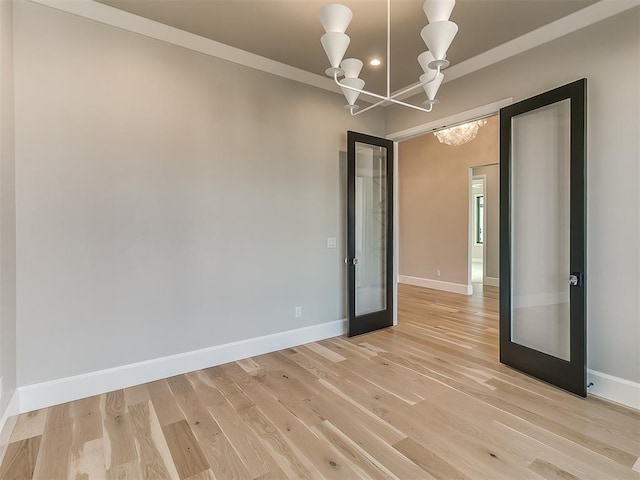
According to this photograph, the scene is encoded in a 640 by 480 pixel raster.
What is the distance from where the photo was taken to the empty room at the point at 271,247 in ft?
6.50

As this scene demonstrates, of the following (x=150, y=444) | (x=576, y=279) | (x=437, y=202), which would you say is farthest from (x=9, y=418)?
(x=437, y=202)

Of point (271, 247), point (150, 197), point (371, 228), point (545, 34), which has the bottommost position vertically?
point (271, 247)

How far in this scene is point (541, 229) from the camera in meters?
2.87

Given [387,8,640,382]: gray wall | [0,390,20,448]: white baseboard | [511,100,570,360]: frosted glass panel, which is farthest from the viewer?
[511,100,570,360]: frosted glass panel

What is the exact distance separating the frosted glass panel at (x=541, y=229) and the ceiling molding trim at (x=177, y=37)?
220 cm

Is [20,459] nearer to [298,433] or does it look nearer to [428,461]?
[298,433]

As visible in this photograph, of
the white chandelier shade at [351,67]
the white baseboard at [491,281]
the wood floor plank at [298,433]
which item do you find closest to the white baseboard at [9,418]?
the wood floor plank at [298,433]

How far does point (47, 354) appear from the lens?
2.39 metres

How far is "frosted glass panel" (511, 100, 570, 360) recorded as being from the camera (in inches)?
106

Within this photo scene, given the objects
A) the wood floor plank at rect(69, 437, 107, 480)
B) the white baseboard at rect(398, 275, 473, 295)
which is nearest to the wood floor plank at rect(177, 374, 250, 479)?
the wood floor plank at rect(69, 437, 107, 480)

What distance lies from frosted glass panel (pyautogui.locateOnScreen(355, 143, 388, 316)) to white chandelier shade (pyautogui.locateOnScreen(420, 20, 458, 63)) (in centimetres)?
215

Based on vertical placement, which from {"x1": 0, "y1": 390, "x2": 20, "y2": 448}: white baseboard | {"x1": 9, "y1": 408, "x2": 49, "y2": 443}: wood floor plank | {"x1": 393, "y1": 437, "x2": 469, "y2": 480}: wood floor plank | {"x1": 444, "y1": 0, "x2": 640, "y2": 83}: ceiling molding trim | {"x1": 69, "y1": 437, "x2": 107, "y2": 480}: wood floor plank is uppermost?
{"x1": 444, "y1": 0, "x2": 640, "y2": 83}: ceiling molding trim

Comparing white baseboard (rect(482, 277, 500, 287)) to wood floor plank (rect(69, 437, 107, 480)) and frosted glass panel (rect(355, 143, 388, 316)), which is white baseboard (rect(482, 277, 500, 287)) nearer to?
frosted glass panel (rect(355, 143, 388, 316))

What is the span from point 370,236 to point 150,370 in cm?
280
